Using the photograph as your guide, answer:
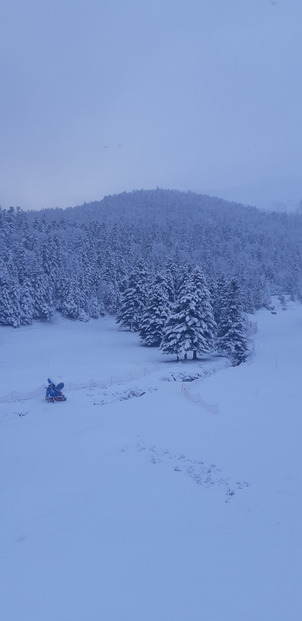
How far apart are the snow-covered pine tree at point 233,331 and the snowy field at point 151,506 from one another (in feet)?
55.2

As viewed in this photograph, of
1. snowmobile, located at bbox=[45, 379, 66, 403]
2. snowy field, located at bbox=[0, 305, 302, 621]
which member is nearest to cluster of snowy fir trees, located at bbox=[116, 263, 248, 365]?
snowy field, located at bbox=[0, 305, 302, 621]

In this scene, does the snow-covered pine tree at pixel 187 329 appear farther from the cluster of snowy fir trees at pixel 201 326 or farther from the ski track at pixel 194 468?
the ski track at pixel 194 468

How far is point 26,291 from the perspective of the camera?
62.8 m

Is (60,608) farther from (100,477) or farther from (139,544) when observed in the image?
(100,477)

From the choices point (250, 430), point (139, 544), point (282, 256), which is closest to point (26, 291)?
point (250, 430)

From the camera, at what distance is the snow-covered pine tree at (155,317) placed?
158ft

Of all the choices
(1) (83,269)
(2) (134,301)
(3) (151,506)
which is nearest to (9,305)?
(2) (134,301)

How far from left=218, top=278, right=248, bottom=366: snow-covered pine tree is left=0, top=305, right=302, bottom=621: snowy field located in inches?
662

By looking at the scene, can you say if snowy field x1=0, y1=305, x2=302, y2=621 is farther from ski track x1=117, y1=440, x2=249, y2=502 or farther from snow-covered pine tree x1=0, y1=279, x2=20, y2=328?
snow-covered pine tree x1=0, y1=279, x2=20, y2=328

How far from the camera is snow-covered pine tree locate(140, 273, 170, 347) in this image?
4816cm

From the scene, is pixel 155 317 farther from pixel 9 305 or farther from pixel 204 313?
pixel 9 305

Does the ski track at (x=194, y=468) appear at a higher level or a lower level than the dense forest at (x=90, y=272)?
lower

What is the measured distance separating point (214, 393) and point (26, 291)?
4581cm

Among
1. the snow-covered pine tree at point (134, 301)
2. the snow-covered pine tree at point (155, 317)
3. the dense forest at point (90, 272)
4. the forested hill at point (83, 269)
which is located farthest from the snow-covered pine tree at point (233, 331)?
the snow-covered pine tree at point (134, 301)
